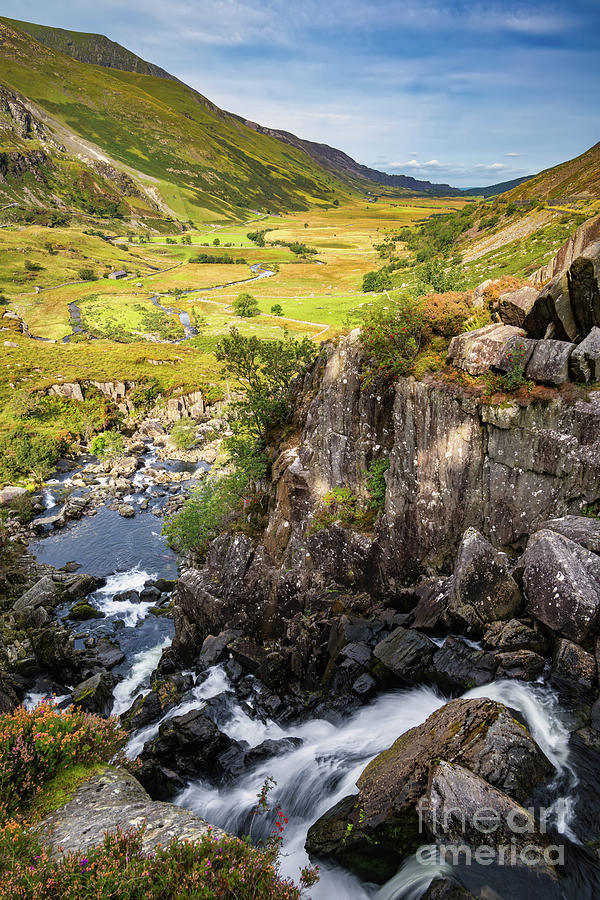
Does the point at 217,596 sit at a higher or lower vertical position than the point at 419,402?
lower

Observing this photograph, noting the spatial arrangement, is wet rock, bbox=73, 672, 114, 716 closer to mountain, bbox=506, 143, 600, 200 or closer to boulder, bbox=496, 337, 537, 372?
boulder, bbox=496, 337, 537, 372

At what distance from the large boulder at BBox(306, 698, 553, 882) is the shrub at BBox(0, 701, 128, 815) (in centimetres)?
779

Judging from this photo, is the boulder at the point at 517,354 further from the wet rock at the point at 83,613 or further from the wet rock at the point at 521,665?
the wet rock at the point at 83,613

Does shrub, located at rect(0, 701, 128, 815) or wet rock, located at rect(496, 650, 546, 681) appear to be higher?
wet rock, located at rect(496, 650, 546, 681)

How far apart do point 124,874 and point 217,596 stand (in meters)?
19.4

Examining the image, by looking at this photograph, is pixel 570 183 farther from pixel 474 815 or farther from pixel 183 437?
pixel 474 815

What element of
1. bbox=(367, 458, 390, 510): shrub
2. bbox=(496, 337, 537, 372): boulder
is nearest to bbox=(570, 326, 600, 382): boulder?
bbox=(496, 337, 537, 372): boulder

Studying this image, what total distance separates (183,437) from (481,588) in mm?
58074

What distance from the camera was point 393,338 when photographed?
24.8 meters

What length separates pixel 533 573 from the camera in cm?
1869

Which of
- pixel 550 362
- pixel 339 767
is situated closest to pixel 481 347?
pixel 550 362

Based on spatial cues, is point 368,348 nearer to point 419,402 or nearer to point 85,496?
point 419,402

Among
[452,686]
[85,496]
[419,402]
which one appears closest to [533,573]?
[452,686]

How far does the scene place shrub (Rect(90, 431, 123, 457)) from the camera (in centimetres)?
6931
